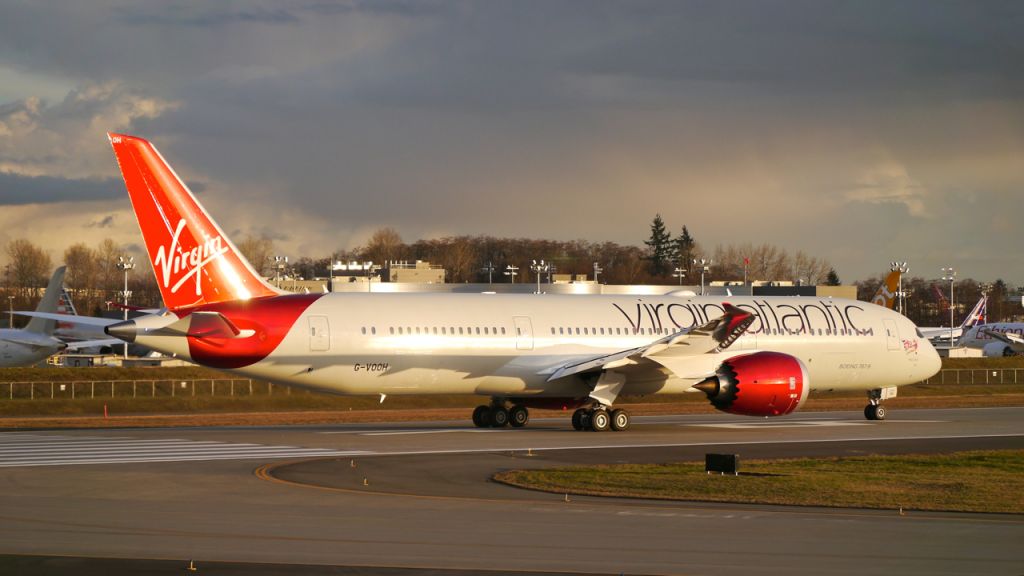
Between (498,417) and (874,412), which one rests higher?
(498,417)

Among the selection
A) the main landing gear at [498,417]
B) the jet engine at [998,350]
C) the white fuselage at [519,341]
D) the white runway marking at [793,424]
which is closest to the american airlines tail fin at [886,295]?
the white runway marking at [793,424]

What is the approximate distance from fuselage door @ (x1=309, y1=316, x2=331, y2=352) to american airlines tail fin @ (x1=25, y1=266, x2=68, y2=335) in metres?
36.9

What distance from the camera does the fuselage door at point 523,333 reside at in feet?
112

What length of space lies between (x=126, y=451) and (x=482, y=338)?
10.3m

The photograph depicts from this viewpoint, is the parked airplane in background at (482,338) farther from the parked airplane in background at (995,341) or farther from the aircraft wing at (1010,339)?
the parked airplane in background at (995,341)

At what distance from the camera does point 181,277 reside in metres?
29.8

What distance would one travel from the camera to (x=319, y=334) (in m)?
31.2

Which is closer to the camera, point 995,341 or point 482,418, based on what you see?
point 482,418

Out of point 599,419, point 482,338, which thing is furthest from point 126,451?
point 599,419

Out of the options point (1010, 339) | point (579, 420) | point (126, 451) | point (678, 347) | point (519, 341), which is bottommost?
point (126, 451)

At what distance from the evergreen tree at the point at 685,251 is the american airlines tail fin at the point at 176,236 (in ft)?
486

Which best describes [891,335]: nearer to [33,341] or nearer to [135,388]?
[135,388]

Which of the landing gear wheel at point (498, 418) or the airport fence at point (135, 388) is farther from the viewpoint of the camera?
the airport fence at point (135, 388)

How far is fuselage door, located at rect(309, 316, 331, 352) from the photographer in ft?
102
